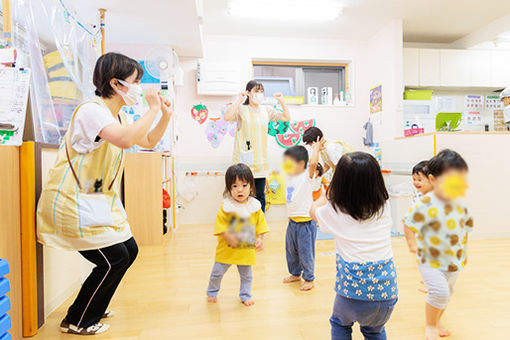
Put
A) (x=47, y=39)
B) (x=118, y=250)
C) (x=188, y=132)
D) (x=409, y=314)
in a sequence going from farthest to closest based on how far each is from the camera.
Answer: (x=188, y=132), (x=47, y=39), (x=409, y=314), (x=118, y=250)

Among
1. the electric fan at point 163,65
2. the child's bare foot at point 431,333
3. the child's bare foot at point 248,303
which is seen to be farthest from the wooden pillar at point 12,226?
the electric fan at point 163,65

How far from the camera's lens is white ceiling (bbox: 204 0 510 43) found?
3441 mm

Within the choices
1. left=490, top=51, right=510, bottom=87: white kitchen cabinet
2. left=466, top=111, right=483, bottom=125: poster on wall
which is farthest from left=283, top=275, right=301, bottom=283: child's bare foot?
left=490, top=51, right=510, bottom=87: white kitchen cabinet

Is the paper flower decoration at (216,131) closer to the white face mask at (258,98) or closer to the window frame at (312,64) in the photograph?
the window frame at (312,64)

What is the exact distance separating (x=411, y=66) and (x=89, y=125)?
4.39 meters

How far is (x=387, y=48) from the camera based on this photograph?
403 centimetres

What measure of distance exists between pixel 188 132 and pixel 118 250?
260 cm

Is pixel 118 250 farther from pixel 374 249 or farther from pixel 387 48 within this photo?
pixel 387 48

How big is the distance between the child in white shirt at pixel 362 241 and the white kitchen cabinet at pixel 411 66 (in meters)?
4.17

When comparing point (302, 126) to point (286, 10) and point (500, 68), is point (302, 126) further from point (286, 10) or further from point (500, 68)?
point (500, 68)

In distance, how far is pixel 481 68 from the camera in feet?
15.1

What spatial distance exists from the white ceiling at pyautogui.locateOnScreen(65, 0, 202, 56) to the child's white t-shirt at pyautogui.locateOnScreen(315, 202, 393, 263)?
243 centimetres

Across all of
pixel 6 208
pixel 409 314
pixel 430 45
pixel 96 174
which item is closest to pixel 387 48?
pixel 430 45

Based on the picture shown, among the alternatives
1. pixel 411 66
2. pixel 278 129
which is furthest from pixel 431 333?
pixel 411 66
